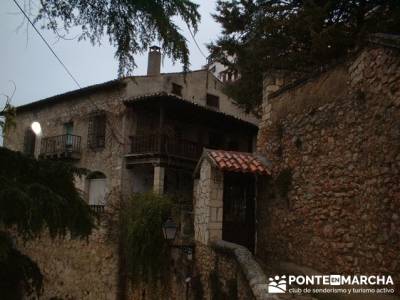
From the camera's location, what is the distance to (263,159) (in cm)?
862

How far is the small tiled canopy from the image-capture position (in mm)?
8031

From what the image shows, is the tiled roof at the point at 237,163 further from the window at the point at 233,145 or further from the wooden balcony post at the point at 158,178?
the window at the point at 233,145

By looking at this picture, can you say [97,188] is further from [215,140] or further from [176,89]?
[215,140]

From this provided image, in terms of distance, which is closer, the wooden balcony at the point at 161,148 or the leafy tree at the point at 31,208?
the leafy tree at the point at 31,208

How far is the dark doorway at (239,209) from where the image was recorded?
8820 millimetres

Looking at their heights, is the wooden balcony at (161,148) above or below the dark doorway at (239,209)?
above

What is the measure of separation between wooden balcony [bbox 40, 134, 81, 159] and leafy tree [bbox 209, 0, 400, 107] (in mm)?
8772

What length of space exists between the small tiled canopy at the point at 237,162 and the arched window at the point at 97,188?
31.9 feet

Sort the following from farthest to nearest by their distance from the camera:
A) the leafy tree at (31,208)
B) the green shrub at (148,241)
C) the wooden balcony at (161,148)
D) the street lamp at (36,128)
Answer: the street lamp at (36,128) < the wooden balcony at (161,148) < the green shrub at (148,241) < the leafy tree at (31,208)

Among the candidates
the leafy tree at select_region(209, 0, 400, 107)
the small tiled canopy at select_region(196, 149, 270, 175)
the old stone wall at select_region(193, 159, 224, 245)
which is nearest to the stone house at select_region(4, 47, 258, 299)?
the leafy tree at select_region(209, 0, 400, 107)

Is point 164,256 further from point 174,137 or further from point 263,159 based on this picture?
point 174,137

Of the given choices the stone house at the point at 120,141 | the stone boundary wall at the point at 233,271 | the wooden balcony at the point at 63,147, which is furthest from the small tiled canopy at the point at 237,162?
the wooden balcony at the point at 63,147

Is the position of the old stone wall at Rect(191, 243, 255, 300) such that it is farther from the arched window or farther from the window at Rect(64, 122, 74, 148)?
the window at Rect(64, 122, 74, 148)

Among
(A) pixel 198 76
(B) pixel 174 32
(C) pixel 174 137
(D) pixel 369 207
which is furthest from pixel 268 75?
(A) pixel 198 76
